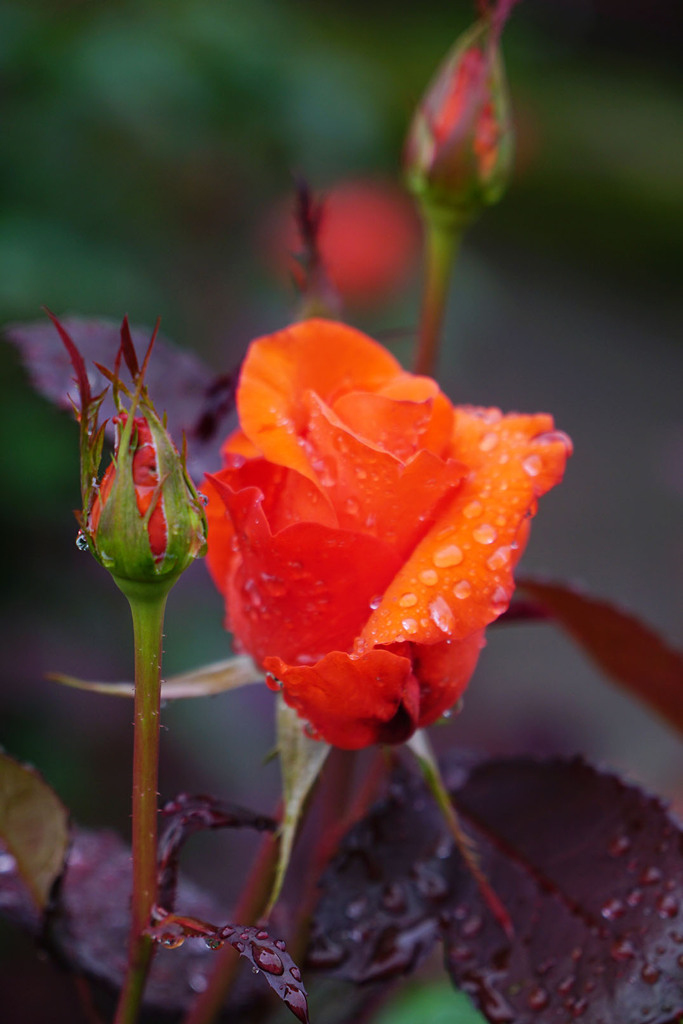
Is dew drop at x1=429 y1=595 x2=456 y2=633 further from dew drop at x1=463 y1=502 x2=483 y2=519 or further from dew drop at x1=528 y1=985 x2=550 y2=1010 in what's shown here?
dew drop at x1=528 y1=985 x2=550 y2=1010

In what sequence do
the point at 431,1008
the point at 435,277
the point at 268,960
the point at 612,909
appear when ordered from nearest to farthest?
the point at 268,960 < the point at 612,909 < the point at 435,277 < the point at 431,1008

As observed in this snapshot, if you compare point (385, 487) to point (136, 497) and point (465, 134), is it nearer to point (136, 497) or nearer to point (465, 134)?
point (136, 497)

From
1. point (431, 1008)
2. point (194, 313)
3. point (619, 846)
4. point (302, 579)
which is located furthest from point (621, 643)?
point (194, 313)

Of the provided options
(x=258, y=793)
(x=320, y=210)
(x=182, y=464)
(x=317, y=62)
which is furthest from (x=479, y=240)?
(x=182, y=464)

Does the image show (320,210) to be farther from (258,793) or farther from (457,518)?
(258,793)

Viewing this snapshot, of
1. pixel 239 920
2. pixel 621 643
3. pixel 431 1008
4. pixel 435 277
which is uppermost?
pixel 435 277

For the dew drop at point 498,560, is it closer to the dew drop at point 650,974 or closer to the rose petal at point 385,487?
the rose petal at point 385,487

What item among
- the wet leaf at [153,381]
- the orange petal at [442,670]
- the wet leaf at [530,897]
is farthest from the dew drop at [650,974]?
the wet leaf at [153,381]
